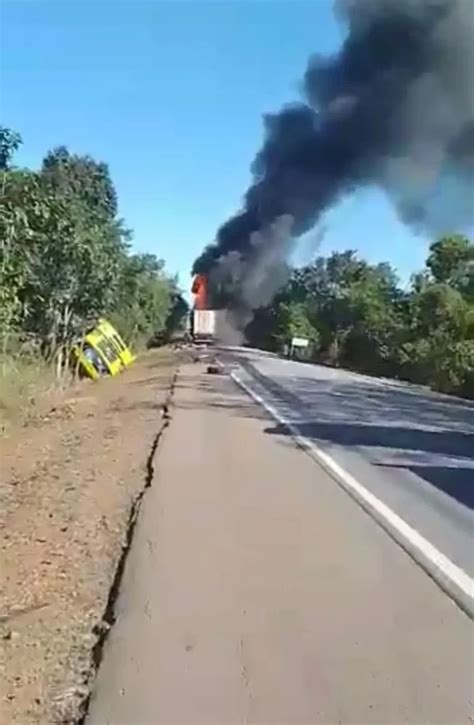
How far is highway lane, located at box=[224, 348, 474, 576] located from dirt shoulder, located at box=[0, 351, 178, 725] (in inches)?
92.6

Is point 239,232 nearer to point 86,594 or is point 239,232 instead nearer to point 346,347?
point 346,347

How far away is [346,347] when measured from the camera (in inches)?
2532

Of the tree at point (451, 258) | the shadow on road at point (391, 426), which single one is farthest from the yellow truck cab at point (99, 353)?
the tree at point (451, 258)

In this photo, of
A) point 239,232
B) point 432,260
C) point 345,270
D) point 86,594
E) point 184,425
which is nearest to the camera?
point 86,594

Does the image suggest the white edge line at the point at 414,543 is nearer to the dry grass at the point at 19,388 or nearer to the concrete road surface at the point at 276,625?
the concrete road surface at the point at 276,625

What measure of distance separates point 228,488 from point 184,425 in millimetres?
6802

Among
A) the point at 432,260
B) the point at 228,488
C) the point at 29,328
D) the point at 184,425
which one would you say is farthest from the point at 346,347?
the point at 228,488

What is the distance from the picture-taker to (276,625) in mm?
5727

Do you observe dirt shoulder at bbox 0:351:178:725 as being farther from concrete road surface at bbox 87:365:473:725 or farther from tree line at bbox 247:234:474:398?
tree line at bbox 247:234:474:398

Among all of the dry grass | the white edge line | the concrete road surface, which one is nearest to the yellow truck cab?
the dry grass

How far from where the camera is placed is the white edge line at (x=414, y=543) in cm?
659

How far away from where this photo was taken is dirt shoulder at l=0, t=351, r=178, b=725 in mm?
5027

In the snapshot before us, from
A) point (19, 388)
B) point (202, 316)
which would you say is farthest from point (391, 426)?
point (202, 316)

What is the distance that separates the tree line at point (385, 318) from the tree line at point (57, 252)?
12174 millimetres
